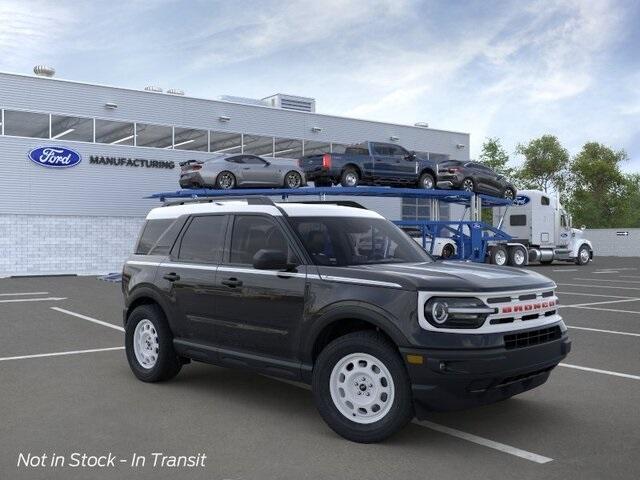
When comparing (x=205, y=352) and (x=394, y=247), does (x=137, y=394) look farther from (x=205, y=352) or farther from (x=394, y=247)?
(x=394, y=247)

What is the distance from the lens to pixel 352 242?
19.5 ft

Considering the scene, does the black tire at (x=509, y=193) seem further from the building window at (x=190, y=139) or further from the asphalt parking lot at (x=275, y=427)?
the asphalt parking lot at (x=275, y=427)

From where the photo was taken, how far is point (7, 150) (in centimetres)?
2672

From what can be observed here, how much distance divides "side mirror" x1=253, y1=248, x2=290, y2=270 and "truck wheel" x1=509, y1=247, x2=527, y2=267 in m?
25.9

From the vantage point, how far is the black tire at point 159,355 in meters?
6.75

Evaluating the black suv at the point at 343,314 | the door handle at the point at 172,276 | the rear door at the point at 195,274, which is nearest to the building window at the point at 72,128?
the black suv at the point at 343,314

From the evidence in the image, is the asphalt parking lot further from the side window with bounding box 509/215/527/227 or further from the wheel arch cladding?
the side window with bounding box 509/215/527/227

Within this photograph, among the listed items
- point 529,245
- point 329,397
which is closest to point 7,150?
point 529,245

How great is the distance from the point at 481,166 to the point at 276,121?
11276 mm

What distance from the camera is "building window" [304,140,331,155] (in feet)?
115

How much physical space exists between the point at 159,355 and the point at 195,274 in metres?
0.96

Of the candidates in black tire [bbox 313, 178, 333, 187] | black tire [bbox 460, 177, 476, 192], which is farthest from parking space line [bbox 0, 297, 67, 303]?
black tire [bbox 460, 177, 476, 192]

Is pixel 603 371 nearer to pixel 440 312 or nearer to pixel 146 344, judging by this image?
pixel 440 312

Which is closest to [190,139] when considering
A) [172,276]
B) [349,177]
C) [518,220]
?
[349,177]
